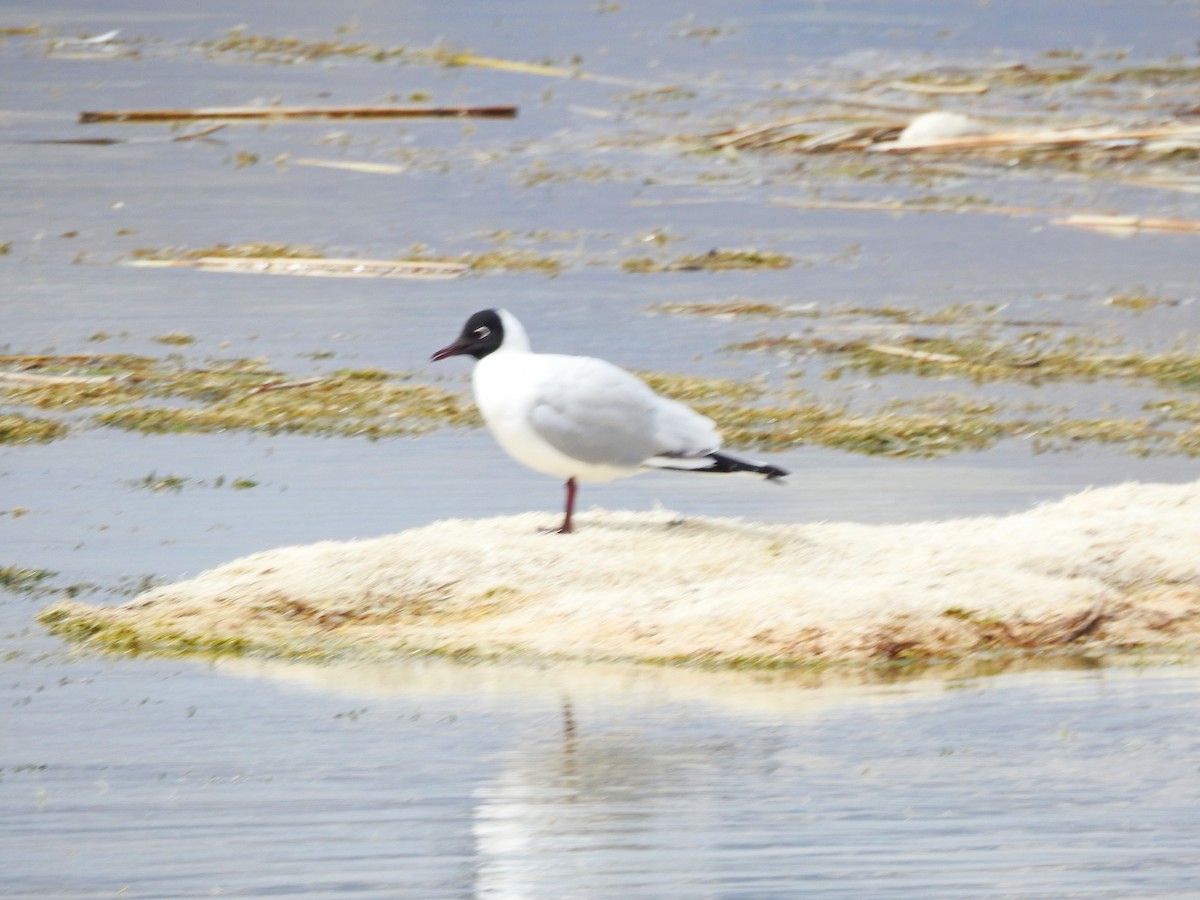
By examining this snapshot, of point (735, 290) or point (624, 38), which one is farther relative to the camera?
point (624, 38)

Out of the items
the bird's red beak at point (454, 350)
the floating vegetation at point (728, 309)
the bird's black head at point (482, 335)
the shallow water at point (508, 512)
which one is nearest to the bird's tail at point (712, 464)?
the bird's black head at point (482, 335)

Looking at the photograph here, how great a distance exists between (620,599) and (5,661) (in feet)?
7.52

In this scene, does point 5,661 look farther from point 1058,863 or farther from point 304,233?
point 304,233

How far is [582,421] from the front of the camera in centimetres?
1102

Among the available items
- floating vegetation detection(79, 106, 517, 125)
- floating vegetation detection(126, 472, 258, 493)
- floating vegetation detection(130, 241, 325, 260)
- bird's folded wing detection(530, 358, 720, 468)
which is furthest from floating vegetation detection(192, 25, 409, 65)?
bird's folded wing detection(530, 358, 720, 468)

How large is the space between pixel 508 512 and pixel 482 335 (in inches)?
48.6

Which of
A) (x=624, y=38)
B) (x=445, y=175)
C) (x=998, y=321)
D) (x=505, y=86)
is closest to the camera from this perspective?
(x=998, y=321)

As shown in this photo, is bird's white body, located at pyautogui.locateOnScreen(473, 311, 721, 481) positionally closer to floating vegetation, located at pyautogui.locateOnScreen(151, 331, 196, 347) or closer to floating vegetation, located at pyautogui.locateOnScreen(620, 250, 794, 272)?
floating vegetation, located at pyautogui.locateOnScreen(151, 331, 196, 347)

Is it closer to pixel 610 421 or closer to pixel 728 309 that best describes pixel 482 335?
pixel 610 421

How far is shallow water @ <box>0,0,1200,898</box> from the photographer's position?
25.7 feet

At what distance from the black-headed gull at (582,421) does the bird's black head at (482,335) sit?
2cm

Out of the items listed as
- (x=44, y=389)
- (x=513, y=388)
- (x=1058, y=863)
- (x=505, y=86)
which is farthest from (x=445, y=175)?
(x=1058, y=863)

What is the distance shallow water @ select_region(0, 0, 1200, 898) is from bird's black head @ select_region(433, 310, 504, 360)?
99cm

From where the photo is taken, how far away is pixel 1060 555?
36.8ft
